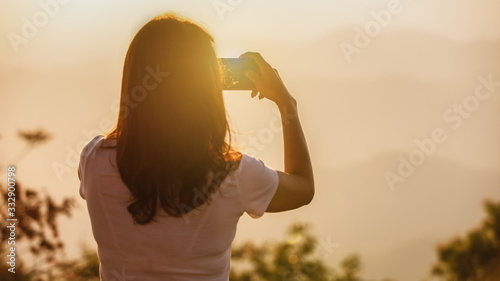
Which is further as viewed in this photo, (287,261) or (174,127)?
(287,261)

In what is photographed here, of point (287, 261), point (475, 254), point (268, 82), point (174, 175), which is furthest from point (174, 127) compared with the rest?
point (475, 254)

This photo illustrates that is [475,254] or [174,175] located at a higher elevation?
[174,175]

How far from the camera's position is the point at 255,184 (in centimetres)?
113

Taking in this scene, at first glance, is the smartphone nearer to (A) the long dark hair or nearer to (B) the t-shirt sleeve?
(A) the long dark hair

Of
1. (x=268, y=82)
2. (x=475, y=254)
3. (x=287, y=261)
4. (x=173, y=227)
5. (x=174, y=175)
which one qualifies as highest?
(x=268, y=82)

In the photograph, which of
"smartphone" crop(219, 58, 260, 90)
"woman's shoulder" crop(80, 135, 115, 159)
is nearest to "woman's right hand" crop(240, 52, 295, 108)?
"smartphone" crop(219, 58, 260, 90)

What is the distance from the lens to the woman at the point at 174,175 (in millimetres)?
1127

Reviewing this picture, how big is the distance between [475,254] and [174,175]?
55.7ft

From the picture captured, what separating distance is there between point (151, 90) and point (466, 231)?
17.5 metres

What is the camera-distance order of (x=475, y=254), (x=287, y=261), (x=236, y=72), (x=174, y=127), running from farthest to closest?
1. (x=475, y=254)
2. (x=287, y=261)
3. (x=236, y=72)
4. (x=174, y=127)

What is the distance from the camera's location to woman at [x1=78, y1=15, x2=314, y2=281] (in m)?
1.13

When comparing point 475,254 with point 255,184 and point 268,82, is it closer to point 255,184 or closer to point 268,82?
point 268,82

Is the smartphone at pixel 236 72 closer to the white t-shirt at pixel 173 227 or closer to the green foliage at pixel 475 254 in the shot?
the white t-shirt at pixel 173 227

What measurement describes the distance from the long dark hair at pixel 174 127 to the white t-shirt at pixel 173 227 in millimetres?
23
